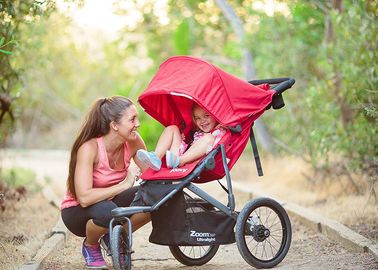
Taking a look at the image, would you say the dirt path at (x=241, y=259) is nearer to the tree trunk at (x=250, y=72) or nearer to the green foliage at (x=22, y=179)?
the green foliage at (x=22, y=179)

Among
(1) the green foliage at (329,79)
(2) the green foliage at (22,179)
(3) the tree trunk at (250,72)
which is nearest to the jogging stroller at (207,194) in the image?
(1) the green foliage at (329,79)

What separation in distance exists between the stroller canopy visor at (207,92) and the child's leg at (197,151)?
0.58ft

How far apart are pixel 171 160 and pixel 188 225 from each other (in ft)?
1.60

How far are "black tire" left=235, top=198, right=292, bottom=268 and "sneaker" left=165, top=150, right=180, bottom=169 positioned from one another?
1.95ft

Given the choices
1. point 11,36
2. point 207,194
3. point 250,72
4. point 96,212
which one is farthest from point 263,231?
point 250,72

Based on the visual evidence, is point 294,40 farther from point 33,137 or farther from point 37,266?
point 33,137

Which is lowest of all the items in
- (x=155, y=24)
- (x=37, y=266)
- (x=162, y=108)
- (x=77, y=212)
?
(x=155, y=24)

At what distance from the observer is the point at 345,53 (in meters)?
9.48

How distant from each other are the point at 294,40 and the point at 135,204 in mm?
7712

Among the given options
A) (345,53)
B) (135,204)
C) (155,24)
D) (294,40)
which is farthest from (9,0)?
(155,24)

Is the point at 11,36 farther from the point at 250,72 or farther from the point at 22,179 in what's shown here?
the point at 250,72

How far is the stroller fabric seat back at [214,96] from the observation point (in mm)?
5742

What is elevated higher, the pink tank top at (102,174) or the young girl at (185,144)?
the young girl at (185,144)

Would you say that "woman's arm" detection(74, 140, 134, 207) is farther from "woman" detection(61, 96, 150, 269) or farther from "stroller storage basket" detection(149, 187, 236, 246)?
"stroller storage basket" detection(149, 187, 236, 246)
